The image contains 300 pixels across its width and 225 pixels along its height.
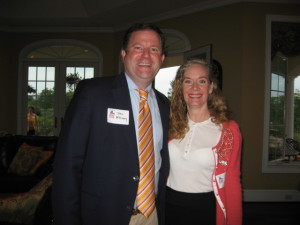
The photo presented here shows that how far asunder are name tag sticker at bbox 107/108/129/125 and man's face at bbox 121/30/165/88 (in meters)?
0.28

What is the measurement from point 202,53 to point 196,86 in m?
2.99

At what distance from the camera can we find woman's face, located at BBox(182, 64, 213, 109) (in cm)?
167

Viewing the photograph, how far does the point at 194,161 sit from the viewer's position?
1.56m

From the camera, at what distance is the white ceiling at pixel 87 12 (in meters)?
4.70

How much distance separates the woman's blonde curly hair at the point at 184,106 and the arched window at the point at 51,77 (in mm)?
5055

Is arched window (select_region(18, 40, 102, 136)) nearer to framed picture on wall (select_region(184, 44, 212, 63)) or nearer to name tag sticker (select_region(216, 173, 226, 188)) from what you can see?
framed picture on wall (select_region(184, 44, 212, 63))

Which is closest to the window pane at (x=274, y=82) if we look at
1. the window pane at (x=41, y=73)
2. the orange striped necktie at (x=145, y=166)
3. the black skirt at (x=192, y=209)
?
the black skirt at (x=192, y=209)

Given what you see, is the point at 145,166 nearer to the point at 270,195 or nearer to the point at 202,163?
the point at 202,163

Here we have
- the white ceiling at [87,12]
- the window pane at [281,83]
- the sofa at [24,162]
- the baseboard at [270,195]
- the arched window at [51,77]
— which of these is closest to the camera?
the sofa at [24,162]


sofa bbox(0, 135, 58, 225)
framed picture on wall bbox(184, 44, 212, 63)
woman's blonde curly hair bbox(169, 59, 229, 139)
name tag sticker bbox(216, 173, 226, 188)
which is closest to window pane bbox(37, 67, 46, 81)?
sofa bbox(0, 135, 58, 225)

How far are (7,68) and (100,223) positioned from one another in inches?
263

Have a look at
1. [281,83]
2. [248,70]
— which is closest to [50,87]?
[248,70]

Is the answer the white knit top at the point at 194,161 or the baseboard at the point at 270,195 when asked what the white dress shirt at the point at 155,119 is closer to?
the white knit top at the point at 194,161

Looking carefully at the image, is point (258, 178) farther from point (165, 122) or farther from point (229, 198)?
point (165, 122)
